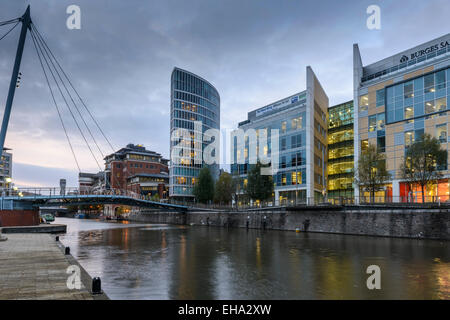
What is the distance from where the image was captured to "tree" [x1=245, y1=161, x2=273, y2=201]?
68.1 metres

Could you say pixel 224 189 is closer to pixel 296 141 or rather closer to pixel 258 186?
pixel 258 186

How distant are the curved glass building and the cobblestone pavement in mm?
101286

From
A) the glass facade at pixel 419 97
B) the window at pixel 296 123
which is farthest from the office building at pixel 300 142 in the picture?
the glass facade at pixel 419 97

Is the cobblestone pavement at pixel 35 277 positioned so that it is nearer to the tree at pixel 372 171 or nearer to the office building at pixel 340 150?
the tree at pixel 372 171

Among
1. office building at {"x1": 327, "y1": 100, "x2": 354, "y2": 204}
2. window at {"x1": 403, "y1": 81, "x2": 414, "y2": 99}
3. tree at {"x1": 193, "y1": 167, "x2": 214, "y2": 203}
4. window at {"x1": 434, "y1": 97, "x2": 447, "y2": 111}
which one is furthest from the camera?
tree at {"x1": 193, "y1": 167, "x2": 214, "y2": 203}

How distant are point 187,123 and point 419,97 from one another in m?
84.7

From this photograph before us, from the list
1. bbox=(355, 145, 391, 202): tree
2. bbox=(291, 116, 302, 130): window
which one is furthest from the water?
bbox=(291, 116, 302, 130): window

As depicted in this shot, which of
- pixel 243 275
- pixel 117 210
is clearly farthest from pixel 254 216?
pixel 117 210

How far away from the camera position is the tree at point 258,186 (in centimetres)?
6806

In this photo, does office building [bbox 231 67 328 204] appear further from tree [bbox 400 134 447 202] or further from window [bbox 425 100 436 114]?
tree [bbox 400 134 447 202]

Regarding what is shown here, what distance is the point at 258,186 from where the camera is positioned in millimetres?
68188

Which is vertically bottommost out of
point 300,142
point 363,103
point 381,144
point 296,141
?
point 381,144

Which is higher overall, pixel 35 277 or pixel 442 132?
pixel 442 132

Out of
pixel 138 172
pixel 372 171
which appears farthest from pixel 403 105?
pixel 138 172
